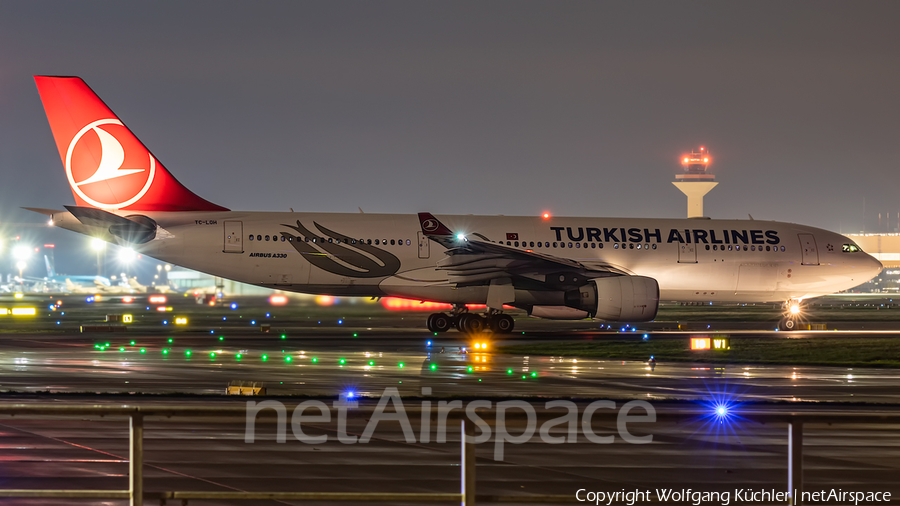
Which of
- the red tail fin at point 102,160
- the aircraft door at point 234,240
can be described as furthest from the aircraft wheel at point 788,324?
the red tail fin at point 102,160

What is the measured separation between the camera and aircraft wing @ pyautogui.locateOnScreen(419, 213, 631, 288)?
26547 millimetres

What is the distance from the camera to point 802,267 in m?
30.8

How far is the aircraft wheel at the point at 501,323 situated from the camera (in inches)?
1063

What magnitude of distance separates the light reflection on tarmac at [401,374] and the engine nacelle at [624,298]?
207 inches

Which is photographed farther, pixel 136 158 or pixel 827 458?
pixel 136 158

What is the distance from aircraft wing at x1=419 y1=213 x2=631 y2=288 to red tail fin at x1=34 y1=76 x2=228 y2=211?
740 cm

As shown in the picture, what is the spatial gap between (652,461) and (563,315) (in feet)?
60.6

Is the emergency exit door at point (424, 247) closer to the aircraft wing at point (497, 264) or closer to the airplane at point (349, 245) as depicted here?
the airplane at point (349, 245)

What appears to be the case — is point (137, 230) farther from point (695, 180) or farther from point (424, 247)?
point (695, 180)

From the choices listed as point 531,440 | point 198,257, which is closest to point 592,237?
point 198,257

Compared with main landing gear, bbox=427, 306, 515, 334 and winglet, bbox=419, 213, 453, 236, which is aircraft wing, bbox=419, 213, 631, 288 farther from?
main landing gear, bbox=427, 306, 515, 334

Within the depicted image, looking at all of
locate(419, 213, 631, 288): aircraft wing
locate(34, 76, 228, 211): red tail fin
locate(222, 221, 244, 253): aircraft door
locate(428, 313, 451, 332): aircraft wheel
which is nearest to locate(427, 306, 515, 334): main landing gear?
locate(428, 313, 451, 332): aircraft wheel

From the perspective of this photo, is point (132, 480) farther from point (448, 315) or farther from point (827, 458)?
point (448, 315)

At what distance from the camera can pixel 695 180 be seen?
12600cm
